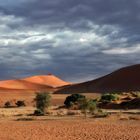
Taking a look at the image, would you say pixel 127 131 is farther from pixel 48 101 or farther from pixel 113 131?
pixel 48 101

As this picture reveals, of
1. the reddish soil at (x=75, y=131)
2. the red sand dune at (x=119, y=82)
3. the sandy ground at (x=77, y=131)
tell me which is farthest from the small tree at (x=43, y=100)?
the red sand dune at (x=119, y=82)

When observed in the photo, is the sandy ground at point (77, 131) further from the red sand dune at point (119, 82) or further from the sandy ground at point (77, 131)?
the red sand dune at point (119, 82)

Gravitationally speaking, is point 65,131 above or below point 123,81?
below

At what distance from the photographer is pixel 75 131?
1167 inches

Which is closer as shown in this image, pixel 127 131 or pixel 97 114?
pixel 127 131

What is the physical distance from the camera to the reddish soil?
2638 centimetres

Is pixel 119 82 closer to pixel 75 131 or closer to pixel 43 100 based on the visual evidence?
pixel 43 100

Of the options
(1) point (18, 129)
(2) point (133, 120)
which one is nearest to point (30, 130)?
(1) point (18, 129)

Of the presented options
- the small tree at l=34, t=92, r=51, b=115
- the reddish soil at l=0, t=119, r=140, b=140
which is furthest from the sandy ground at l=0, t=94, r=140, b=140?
the small tree at l=34, t=92, r=51, b=115

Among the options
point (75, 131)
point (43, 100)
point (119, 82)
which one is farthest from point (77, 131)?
point (119, 82)

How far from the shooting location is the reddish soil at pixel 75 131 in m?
26.4

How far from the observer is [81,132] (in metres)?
28.9

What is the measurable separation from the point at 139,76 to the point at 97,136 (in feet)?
347

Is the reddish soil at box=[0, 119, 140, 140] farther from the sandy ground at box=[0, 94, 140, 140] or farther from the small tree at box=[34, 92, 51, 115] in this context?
the small tree at box=[34, 92, 51, 115]
